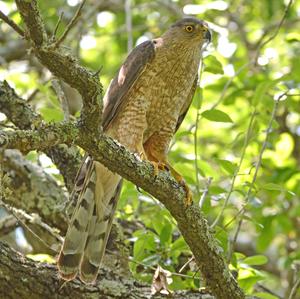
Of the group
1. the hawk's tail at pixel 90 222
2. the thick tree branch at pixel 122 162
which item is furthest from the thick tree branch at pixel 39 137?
the hawk's tail at pixel 90 222

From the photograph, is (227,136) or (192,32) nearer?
(192,32)

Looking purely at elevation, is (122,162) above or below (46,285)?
above

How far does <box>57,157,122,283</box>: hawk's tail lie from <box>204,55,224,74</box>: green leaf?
0.93 m

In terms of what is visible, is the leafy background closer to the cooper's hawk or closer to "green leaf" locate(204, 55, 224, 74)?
"green leaf" locate(204, 55, 224, 74)

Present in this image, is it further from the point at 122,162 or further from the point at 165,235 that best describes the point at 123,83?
the point at 122,162

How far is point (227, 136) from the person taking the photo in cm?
750

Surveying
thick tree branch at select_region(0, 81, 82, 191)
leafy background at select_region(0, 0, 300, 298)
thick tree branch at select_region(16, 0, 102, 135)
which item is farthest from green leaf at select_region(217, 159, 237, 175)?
thick tree branch at select_region(16, 0, 102, 135)

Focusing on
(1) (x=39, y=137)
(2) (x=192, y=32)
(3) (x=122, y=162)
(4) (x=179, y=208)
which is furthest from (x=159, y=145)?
(1) (x=39, y=137)

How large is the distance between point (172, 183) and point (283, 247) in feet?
13.0

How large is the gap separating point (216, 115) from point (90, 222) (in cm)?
101

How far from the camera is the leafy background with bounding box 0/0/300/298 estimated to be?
414 centimetres

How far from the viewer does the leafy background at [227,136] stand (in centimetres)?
414

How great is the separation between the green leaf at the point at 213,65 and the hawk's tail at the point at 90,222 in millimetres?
928

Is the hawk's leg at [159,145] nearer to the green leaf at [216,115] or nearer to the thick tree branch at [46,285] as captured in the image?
the green leaf at [216,115]
